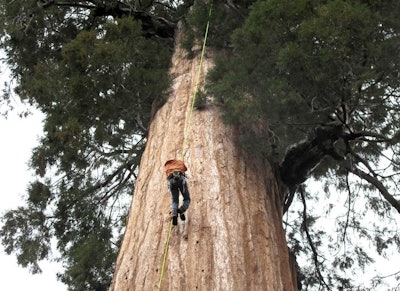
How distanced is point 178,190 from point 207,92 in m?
1.58

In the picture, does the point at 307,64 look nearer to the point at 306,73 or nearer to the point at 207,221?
the point at 306,73

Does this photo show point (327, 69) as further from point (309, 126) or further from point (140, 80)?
point (140, 80)

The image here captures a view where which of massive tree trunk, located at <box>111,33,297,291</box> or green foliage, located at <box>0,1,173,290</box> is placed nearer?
massive tree trunk, located at <box>111,33,297,291</box>

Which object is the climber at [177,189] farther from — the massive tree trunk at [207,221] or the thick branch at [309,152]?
the thick branch at [309,152]

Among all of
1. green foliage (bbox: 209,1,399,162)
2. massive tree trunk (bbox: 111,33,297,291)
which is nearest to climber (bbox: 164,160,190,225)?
massive tree trunk (bbox: 111,33,297,291)

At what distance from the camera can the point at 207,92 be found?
510cm

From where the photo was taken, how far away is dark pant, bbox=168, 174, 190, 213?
3.74 meters

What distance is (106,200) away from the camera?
25.2 ft

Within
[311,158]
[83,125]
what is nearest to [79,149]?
[83,125]

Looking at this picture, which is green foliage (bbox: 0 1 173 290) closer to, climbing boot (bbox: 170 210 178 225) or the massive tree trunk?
the massive tree trunk

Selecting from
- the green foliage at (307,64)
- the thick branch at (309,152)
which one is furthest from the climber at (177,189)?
the thick branch at (309,152)

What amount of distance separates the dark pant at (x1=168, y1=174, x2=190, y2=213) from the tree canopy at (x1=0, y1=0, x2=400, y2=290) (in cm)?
114

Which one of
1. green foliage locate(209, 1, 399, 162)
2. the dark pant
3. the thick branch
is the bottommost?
the dark pant

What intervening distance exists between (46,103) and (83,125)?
0.56 m
